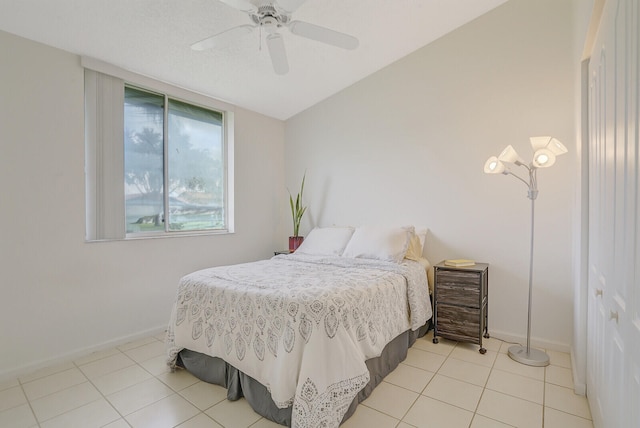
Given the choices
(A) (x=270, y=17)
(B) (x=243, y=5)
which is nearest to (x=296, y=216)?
(A) (x=270, y=17)

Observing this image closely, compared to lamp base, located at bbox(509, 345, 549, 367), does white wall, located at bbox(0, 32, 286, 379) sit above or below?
above

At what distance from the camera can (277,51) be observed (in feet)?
7.38

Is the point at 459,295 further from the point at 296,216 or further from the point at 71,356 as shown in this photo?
the point at 71,356

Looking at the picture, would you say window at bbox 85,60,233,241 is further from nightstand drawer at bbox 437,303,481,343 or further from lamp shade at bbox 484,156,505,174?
lamp shade at bbox 484,156,505,174

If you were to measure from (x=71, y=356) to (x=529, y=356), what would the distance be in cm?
387

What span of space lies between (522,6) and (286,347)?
140 inches

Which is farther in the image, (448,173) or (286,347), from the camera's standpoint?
(448,173)

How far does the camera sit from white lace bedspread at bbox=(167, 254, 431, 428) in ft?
5.53

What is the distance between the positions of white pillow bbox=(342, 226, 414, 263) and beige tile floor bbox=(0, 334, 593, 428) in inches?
36.3

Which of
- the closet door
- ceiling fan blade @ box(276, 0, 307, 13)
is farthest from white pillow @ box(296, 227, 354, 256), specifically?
ceiling fan blade @ box(276, 0, 307, 13)

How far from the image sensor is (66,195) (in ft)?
8.72

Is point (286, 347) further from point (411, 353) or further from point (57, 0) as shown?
point (57, 0)

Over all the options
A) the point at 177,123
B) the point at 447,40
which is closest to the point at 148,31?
the point at 177,123

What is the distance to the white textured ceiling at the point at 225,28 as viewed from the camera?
2.35m
